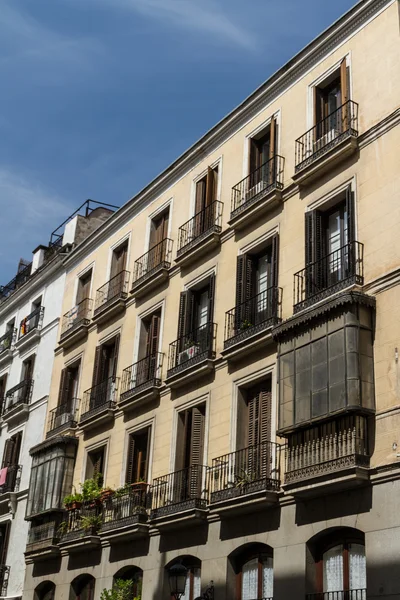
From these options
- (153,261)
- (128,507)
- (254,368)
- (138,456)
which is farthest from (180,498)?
(153,261)

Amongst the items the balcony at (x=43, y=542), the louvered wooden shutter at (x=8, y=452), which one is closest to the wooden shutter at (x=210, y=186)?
the balcony at (x=43, y=542)

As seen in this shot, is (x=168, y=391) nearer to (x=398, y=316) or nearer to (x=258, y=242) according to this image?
(x=258, y=242)

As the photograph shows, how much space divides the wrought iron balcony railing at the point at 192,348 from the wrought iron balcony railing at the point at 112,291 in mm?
4274

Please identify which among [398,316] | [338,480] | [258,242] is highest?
[258,242]

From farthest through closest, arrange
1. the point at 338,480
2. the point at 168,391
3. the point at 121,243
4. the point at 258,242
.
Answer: the point at 121,243
the point at 168,391
the point at 258,242
the point at 338,480

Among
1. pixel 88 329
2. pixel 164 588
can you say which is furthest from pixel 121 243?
pixel 164 588

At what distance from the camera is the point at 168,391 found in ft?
78.6

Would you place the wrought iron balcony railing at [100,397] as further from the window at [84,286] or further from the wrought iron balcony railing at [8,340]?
the wrought iron balcony railing at [8,340]

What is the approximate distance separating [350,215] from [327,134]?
9.00 feet

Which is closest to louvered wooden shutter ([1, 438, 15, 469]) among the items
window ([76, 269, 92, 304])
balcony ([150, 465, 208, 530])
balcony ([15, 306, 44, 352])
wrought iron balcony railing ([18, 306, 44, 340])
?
balcony ([15, 306, 44, 352])

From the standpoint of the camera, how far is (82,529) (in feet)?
82.1

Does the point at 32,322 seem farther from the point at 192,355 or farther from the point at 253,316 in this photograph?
the point at 253,316

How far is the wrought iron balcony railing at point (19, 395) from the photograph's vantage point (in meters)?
33.1

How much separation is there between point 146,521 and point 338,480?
745cm
